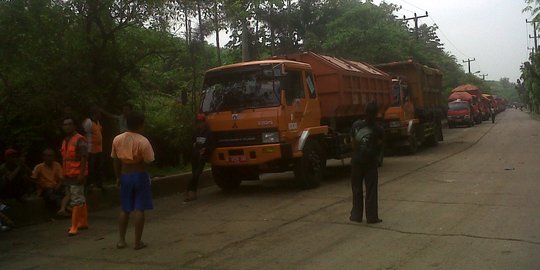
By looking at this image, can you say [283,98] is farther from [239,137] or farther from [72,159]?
[72,159]

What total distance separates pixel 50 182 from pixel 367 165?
17.0ft

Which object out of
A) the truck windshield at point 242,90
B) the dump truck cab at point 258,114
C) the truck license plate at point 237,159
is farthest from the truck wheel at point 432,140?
the truck license plate at point 237,159

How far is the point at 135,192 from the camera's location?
20.9 ft

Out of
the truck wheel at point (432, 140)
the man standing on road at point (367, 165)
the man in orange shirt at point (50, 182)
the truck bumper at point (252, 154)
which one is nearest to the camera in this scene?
the man standing on road at point (367, 165)

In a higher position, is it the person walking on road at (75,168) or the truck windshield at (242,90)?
the truck windshield at (242,90)

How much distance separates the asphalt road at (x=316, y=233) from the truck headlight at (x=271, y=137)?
112cm

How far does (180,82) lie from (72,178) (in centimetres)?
698

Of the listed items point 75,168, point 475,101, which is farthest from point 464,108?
point 75,168

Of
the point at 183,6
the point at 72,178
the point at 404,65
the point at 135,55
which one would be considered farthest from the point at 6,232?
the point at 404,65

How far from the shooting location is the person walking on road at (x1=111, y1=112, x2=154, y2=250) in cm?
632

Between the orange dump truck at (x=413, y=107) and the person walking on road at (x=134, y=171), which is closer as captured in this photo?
the person walking on road at (x=134, y=171)

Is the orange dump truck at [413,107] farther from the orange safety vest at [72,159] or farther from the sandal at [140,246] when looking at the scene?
the sandal at [140,246]

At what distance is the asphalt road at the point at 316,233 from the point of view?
5617 mm

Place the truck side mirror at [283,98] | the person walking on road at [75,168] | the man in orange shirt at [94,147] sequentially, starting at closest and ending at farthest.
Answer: the person walking on road at [75,168], the man in orange shirt at [94,147], the truck side mirror at [283,98]
